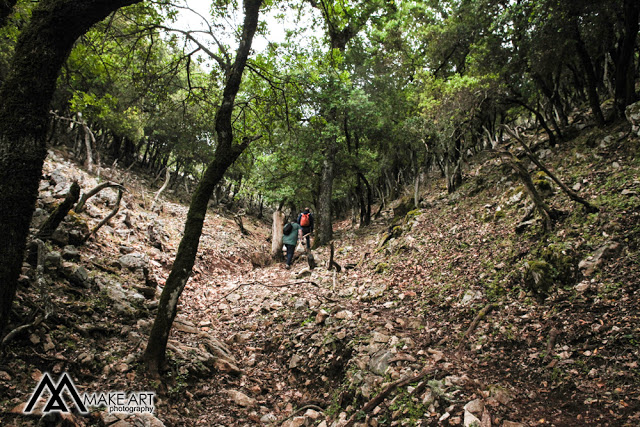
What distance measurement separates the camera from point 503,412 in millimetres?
3381

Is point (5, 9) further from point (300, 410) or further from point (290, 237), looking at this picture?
point (290, 237)

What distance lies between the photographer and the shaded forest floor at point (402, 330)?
3602 mm

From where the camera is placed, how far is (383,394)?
4004 millimetres

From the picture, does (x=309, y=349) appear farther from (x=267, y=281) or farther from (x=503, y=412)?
(x=267, y=281)

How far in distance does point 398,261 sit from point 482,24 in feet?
39.5

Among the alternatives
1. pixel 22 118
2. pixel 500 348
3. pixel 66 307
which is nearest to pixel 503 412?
pixel 500 348

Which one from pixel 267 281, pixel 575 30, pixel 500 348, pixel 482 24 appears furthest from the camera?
pixel 482 24

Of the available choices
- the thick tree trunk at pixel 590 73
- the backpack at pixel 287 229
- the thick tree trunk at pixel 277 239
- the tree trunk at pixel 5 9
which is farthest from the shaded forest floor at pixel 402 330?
the thick tree trunk at pixel 277 239

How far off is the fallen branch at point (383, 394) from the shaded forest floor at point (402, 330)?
4cm

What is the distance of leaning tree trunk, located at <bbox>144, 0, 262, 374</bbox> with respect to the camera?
4488mm

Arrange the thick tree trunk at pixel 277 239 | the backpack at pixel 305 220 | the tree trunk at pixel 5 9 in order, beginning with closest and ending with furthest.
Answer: the tree trunk at pixel 5 9 < the backpack at pixel 305 220 < the thick tree trunk at pixel 277 239

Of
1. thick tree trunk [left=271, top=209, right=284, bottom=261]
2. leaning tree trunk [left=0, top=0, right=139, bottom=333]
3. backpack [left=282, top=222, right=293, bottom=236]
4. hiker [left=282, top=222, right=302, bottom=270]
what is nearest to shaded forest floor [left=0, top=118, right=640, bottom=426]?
leaning tree trunk [left=0, top=0, right=139, bottom=333]

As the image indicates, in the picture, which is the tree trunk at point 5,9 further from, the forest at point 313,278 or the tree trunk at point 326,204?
the tree trunk at point 326,204

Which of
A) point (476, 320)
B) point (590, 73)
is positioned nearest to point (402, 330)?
point (476, 320)
